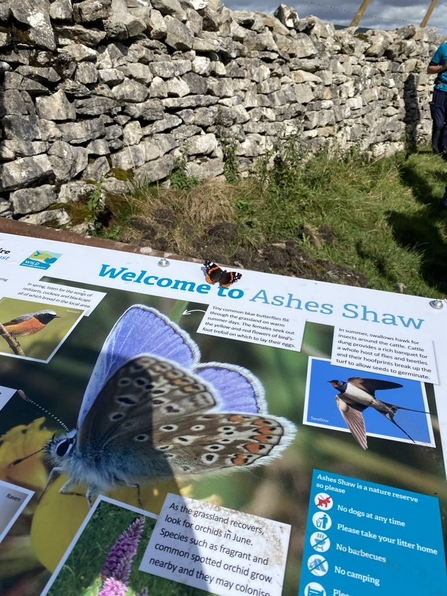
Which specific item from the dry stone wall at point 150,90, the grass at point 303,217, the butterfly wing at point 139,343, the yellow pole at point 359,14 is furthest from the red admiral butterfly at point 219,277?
the yellow pole at point 359,14

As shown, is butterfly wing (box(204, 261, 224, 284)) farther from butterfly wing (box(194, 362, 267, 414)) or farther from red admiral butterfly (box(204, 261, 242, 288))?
butterfly wing (box(194, 362, 267, 414))

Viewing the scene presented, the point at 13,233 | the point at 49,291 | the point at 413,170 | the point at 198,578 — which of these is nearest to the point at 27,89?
the point at 13,233

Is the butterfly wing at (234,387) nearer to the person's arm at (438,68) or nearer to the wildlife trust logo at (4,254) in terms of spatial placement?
the wildlife trust logo at (4,254)

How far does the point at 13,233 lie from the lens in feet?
7.33

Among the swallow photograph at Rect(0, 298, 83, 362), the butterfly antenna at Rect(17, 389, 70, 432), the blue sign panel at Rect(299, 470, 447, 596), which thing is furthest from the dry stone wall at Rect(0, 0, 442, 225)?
the blue sign panel at Rect(299, 470, 447, 596)

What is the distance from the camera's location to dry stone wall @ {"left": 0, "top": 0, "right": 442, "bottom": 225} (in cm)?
298

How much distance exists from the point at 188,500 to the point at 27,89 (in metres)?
3.01

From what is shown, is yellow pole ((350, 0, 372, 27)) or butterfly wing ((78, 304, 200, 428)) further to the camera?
yellow pole ((350, 0, 372, 27))

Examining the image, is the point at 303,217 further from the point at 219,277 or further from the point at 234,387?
the point at 234,387

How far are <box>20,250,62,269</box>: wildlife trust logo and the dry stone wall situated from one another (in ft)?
4.07

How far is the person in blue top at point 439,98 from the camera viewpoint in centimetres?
620

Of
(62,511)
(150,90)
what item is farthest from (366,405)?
(150,90)

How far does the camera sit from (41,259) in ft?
6.33

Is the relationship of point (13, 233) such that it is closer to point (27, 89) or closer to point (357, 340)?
point (27, 89)
